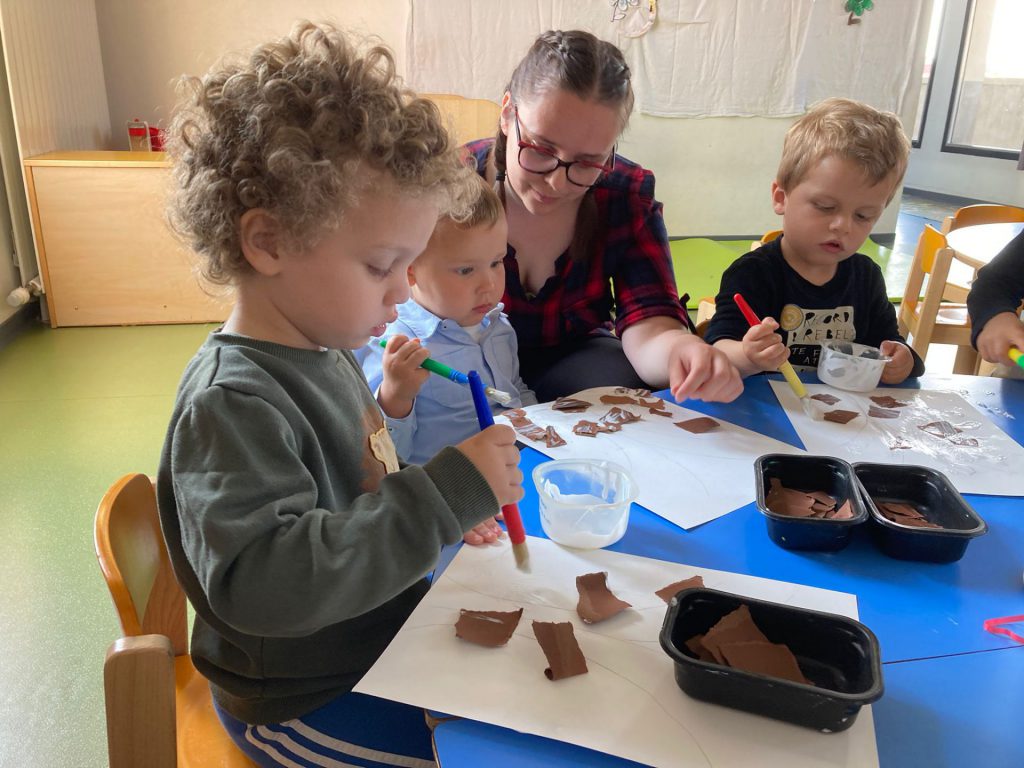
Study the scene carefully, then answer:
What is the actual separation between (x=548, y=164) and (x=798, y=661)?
955 millimetres

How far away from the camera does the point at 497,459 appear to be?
27.8 inches

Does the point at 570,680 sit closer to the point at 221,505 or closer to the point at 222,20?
the point at 221,505

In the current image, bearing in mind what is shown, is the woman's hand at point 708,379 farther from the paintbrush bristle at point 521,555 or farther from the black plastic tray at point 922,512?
the paintbrush bristle at point 521,555

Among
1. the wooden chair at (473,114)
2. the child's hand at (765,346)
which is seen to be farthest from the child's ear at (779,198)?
the wooden chair at (473,114)

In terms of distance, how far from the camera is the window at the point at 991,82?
6.75 meters

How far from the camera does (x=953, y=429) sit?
1.10m

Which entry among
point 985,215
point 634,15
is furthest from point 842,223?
point 634,15

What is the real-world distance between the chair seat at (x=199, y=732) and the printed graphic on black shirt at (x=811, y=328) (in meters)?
1.15

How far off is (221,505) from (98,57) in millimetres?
4133

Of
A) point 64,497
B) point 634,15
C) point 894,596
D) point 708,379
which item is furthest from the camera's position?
point 634,15

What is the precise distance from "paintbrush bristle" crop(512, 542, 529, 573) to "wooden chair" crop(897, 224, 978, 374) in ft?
5.53

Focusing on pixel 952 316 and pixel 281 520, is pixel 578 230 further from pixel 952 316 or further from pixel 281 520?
pixel 952 316

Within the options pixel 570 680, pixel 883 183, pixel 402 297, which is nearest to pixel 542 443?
pixel 402 297

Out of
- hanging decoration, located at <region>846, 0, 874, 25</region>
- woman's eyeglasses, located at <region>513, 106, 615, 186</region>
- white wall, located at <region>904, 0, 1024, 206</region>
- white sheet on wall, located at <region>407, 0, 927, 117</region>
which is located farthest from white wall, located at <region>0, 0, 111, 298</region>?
white wall, located at <region>904, 0, 1024, 206</region>
